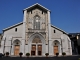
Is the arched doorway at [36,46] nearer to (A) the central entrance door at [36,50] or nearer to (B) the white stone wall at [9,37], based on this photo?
(A) the central entrance door at [36,50]

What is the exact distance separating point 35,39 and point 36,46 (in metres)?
1.98

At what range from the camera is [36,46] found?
107 feet

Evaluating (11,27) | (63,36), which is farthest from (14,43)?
(63,36)

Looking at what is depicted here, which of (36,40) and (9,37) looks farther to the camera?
(36,40)

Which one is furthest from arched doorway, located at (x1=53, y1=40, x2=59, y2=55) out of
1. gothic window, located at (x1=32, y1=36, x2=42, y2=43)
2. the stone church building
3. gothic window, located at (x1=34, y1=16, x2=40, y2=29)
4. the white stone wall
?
the white stone wall

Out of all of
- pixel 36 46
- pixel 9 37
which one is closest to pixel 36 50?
pixel 36 46

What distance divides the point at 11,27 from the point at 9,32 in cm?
152

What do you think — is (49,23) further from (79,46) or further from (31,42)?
(79,46)

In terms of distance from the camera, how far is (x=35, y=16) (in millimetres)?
34719

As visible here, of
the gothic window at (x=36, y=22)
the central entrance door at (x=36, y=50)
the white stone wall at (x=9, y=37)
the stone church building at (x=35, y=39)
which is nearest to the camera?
the white stone wall at (x=9, y=37)

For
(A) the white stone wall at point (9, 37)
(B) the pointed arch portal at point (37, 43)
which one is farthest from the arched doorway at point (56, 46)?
(A) the white stone wall at point (9, 37)

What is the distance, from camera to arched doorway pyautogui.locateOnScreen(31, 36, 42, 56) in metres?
32.3

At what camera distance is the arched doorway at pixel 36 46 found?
32.3 meters

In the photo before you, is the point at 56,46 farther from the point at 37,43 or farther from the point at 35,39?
the point at 35,39
